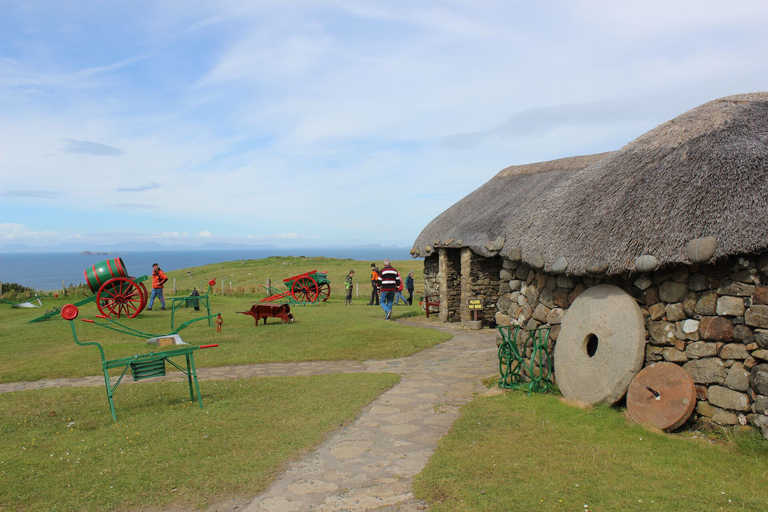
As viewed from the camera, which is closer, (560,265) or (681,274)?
(681,274)

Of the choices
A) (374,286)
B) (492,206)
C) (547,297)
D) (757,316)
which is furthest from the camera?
(374,286)

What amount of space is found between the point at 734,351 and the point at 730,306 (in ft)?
1.59

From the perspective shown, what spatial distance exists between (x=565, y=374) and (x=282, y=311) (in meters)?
10.7

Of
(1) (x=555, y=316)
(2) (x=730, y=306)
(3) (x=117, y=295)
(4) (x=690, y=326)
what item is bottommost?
(3) (x=117, y=295)

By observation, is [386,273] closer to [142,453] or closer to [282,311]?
[282,311]

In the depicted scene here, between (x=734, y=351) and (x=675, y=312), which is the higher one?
(x=675, y=312)

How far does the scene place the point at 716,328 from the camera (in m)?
5.96

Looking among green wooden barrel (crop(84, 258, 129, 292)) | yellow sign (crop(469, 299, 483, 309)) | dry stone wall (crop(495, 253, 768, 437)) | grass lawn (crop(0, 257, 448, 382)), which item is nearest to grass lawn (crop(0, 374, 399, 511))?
grass lawn (crop(0, 257, 448, 382))

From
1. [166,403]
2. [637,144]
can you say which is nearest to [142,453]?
[166,403]

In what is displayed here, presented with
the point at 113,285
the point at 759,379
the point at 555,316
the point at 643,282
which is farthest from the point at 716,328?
the point at 113,285

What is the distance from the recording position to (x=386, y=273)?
57.7 ft

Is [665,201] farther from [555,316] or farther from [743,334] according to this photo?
[555,316]

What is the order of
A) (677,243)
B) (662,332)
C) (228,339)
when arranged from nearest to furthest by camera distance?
1. (677,243)
2. (662,332)
3. (228,339)

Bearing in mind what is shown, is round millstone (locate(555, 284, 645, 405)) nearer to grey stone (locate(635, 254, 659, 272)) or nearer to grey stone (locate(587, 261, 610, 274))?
grey stone (locate(587, 261, 610, 274))
